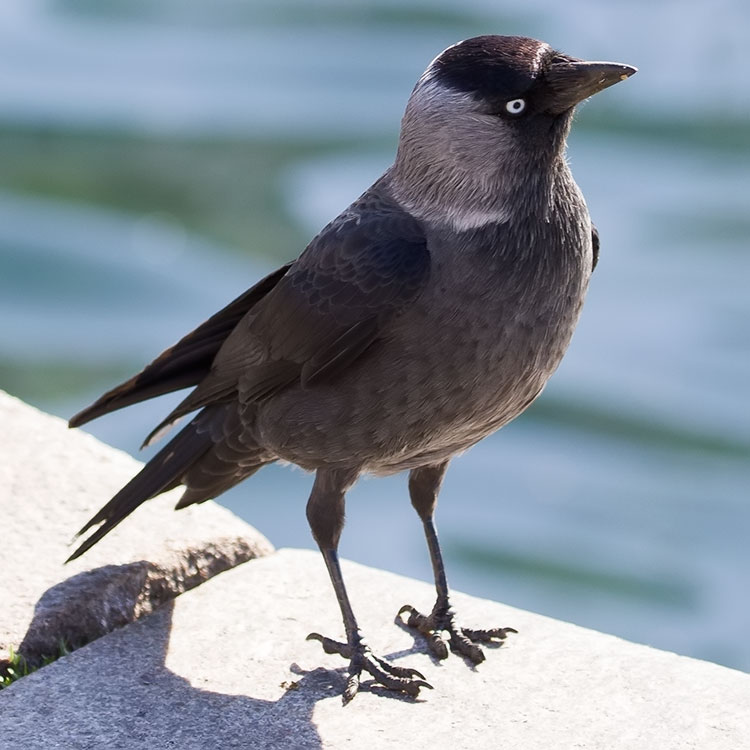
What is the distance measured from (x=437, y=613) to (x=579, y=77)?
1616 millimetres

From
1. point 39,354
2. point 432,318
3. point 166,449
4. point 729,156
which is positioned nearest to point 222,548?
point 166,449

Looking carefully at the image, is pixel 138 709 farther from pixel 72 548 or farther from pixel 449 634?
pixel 449 634

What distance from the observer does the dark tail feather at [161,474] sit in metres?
4.11

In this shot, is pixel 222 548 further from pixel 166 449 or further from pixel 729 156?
pixel 729 156

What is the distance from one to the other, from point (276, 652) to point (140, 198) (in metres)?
9.08

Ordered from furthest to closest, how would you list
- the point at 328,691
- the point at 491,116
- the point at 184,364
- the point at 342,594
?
the point at 184,364
the point at 342,594
the point at 328,691
the point at 491,116

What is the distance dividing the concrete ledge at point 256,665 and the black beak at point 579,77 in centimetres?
159

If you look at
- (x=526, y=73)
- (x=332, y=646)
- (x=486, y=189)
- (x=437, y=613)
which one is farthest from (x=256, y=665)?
(x=526, y=73)

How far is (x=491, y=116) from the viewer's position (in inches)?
144

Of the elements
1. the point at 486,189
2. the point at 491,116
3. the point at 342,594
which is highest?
the point at 491,116

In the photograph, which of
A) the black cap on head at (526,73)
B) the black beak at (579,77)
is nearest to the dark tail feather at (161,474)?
the black cap on head at (526,73)

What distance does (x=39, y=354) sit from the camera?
10.9 meters

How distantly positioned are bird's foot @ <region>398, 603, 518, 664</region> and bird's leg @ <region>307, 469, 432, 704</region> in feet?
0.61

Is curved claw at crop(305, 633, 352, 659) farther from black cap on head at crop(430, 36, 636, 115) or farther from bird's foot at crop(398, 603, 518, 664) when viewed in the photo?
black cap on head at crop(430, 36, 636, 115)
